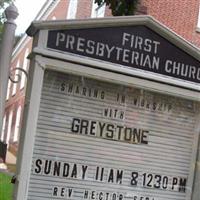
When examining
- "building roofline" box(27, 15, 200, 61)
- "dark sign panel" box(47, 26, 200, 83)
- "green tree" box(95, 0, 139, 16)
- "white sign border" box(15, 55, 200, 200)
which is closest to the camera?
"white sign border" box(15, 55, 200, 200)

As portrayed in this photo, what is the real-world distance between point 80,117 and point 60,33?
650 mm

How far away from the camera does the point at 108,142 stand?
15.1 ft

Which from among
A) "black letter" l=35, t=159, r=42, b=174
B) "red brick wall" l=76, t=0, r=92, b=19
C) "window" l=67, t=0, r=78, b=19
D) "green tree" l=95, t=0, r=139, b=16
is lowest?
"black letter" l=35, t=159, r=42, b=174

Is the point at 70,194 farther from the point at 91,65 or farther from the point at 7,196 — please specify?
the point at 7,196

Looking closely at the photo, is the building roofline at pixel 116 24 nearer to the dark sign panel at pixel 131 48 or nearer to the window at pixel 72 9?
the dark sign panel at pixel 131 48

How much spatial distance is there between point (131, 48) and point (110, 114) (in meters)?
0.54

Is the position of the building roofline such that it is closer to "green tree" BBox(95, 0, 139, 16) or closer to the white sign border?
the white sign border

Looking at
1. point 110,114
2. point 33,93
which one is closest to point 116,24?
point 110,114

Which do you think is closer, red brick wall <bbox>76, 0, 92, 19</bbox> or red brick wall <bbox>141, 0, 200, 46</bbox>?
red brick wall <bbox>141, 0, 200, 46</bbox>

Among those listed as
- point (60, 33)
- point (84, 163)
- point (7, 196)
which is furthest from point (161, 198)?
point (7, 196)

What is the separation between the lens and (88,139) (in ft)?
14.8

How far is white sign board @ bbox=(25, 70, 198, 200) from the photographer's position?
4395 mm

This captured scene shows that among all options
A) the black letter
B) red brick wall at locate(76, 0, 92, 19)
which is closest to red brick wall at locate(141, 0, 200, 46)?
red brick wall at locate(76, 0, 92, 19)

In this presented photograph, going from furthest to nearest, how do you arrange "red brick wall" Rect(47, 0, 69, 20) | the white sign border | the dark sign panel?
1. "red brick wall" Rect(47, 0, 69, 20)
2. the dark sign panel
3. the white sign border
